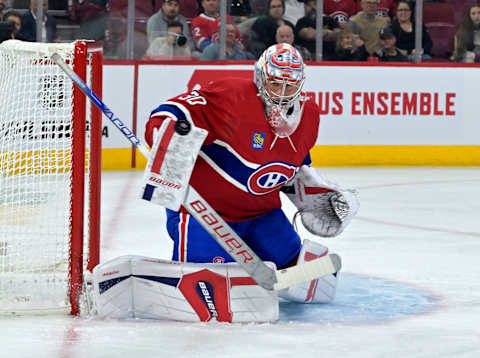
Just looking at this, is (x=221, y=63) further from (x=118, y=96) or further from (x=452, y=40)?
(x=452, y=40)

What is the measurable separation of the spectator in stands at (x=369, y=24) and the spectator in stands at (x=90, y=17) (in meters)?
1.83

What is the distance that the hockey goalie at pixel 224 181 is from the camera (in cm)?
284

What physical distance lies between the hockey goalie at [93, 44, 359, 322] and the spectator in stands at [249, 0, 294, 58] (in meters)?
3.97

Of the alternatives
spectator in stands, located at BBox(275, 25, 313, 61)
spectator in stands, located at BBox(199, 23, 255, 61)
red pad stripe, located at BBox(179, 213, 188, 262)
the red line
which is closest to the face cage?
red pad stripe, located at BBox(179, 213, 188, 262)

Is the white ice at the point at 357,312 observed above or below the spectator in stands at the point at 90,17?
below

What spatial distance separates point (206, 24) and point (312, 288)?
13.1 ft

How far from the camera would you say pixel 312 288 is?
311cm

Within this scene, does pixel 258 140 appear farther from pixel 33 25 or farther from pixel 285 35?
pixel 285 35

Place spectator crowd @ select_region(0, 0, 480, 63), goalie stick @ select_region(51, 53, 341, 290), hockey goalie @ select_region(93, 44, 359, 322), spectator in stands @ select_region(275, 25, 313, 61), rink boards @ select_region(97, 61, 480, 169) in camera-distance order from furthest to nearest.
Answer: spectator in stands @ select_region(275, 25, 313, 61), rink boards @ select_region(97, 61, 480, 169), spectator crowd @ select_region(0, 0, 480, 63), hockey goalie @ select_region(93, 44, 359, 322), goalie stick @ select_region(51, 53, 341, 290)

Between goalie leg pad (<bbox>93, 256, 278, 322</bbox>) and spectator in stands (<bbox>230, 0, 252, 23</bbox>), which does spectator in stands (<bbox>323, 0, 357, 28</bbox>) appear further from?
goalie leg pad (<bbox>93, 256, 278, 322</bbox>)

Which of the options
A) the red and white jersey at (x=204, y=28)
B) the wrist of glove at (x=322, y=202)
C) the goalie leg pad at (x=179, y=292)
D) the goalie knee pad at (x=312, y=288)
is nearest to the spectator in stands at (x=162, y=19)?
the red and white jersey at (x=204, y=28)

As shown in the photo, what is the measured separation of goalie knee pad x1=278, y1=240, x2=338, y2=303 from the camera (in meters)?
3.09

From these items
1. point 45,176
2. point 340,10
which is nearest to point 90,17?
point 340,10

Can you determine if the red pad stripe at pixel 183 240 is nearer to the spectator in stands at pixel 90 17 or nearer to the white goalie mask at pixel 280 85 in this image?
the white goalie mask at pixel 280 85
